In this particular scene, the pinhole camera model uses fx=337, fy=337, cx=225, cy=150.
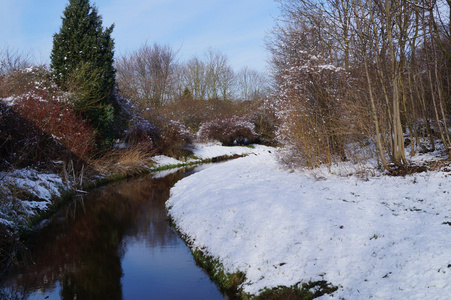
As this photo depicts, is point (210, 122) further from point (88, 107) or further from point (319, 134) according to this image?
point (319, 134)

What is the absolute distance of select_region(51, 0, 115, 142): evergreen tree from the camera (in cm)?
1670

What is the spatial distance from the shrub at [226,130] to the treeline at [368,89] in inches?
761

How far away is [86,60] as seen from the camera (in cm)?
1750

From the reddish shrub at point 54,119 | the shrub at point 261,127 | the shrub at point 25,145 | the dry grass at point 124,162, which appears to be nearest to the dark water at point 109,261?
the shrub at point 25,145

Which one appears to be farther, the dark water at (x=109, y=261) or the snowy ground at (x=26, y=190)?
the snowy ground at (x=26, y=190)

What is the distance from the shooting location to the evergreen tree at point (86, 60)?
54.8ft

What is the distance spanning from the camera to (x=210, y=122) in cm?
3216

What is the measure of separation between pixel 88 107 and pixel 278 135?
960 centimetres

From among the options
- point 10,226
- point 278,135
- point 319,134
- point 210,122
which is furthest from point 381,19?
point 210,122

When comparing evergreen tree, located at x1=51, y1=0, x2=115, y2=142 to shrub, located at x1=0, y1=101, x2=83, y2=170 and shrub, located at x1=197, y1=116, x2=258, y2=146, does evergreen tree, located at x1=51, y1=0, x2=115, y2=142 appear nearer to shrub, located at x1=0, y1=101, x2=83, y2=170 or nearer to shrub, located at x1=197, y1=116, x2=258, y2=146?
shrub, located at x1=0, y1=101, x2=83, y2=170

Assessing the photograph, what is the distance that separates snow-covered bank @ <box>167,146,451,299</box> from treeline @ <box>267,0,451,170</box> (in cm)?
184

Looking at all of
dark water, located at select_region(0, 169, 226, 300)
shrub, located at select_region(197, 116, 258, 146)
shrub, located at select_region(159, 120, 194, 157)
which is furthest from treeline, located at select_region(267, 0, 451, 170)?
shrub, located at select_region(197, 116, 258, 146)

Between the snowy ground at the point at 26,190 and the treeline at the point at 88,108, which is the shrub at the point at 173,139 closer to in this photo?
the treeline at the point at 88,108

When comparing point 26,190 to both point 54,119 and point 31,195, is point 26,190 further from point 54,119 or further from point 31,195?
point 54,119
